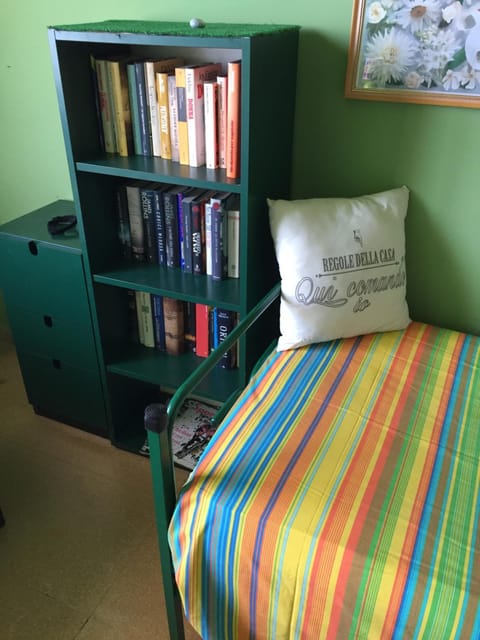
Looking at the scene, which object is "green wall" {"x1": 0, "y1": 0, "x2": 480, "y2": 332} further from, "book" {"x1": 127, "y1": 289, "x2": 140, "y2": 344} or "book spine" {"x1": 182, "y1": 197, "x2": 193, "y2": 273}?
"book" {"x1": 127, "y1": 289, "x2": 140, "y2": 344}

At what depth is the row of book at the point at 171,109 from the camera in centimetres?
128

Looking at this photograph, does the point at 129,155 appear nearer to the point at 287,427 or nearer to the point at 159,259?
the point at 159,259

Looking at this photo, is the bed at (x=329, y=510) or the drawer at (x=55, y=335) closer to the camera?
the bed at (x=329, y=510)

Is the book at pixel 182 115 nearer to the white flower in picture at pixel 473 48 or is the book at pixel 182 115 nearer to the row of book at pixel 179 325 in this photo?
the row of book at pixel 179 325

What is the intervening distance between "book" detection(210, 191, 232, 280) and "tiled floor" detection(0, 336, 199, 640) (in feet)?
2.46

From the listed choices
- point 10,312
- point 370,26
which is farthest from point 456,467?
point 10,312

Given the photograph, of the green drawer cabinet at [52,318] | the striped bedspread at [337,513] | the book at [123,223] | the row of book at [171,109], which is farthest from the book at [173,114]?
the striped bedspread at [337,513]

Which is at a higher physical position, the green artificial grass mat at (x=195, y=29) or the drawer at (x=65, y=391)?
the green artificial grass mat at (x=195, y=29)

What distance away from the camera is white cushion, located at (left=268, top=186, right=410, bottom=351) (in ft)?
4.42

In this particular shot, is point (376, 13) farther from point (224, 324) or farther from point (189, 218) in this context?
point (224, 324)

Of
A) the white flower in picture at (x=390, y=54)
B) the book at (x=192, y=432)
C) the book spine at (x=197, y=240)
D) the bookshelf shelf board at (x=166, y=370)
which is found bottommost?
the book at (x=192, y=432)

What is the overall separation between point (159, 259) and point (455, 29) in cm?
98

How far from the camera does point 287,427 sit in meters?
1.15

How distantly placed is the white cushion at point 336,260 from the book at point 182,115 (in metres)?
0.27
